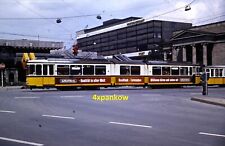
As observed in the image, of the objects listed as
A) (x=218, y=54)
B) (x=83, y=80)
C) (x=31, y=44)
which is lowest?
(x=83, y=80)

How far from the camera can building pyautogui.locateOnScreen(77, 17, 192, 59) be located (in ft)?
366

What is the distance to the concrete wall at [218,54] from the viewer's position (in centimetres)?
7646

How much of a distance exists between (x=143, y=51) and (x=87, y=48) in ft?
56.2

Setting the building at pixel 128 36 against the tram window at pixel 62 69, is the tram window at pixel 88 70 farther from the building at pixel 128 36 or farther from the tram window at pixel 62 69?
the building at pixel 128 36

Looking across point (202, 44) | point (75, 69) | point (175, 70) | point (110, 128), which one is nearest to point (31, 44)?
point (175, 70)

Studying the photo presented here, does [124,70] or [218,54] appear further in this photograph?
[218,54]

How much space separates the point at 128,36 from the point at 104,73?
279 ft

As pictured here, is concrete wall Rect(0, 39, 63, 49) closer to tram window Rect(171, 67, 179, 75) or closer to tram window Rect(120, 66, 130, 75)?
tram window Rect(120, 66, 130, 75)

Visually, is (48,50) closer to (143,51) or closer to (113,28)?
(143,51)

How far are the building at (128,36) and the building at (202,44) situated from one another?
69.3 ft

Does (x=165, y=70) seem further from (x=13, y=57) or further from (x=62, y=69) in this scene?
(x=13, y=57)

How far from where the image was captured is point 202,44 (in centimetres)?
7825

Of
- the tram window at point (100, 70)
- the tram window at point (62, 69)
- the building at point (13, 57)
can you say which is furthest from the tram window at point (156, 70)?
the building at point (13, 57)

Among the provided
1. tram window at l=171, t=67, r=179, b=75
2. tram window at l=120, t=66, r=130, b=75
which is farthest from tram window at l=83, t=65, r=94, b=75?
tram window at l=171, t=67, r=179, b=75
